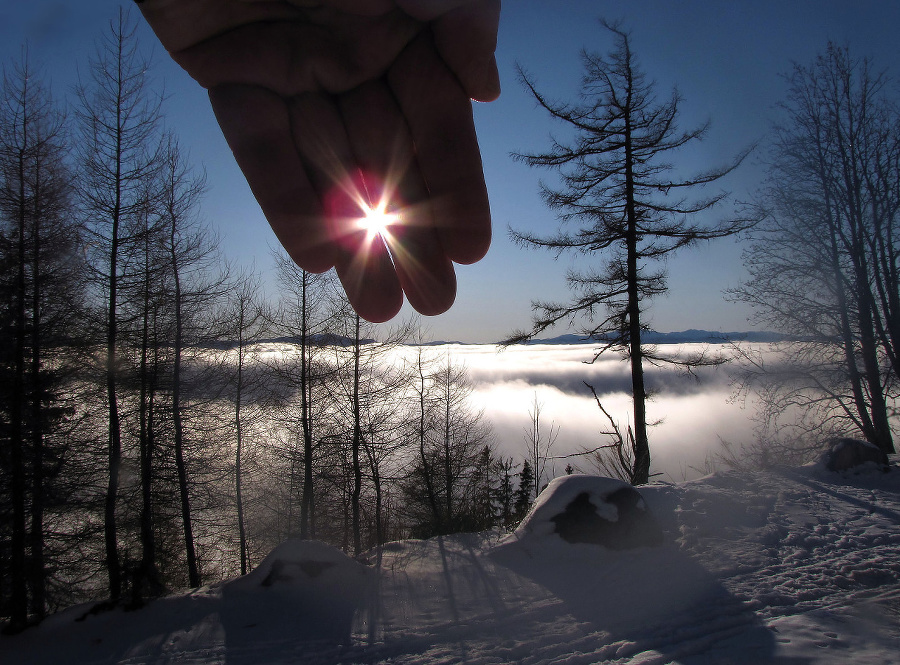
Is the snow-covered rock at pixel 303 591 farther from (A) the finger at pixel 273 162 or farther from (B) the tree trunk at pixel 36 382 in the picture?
(B) the tree trunk at pixel 36 382

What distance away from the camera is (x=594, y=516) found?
6539 mm

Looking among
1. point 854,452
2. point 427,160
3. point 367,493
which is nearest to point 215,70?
point 427,160

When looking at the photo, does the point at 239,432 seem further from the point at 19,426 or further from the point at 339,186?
the point at 339,186

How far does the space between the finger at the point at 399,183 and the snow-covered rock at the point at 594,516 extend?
6311 mm

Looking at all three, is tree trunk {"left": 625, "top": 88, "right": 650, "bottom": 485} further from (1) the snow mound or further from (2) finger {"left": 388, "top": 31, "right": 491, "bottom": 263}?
(2) finger {"left": 388, "top": 31, "right": 491, "bottom": 263}

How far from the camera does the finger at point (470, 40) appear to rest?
46.1 inches

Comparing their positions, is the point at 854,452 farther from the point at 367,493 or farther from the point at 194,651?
the point at 367,493

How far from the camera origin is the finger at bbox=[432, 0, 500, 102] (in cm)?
117

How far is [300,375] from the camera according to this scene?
15.3 metres

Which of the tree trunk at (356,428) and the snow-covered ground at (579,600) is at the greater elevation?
the tree trunk at (356,428)

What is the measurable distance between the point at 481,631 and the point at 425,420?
16430 millimetres

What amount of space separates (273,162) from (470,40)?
664 millimetres

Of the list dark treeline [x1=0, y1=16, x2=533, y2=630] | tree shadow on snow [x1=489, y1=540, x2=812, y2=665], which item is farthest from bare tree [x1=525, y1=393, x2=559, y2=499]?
tree shadow on snow [x1=489, y1=540, x2=812, y2=665]

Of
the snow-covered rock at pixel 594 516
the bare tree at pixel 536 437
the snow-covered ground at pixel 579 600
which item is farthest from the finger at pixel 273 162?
the bare tree at pixel 536 437
